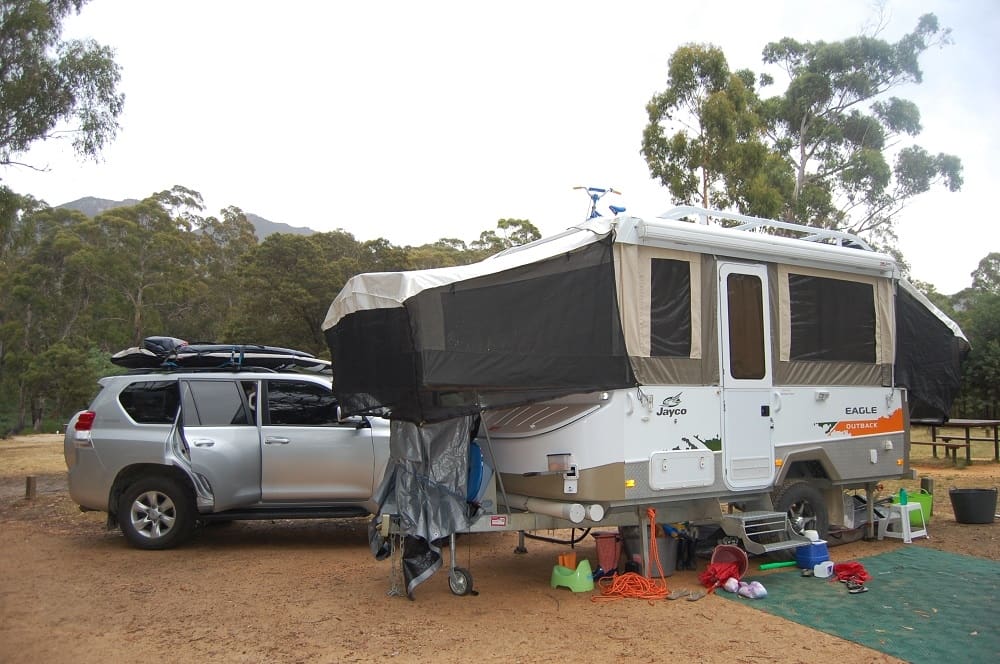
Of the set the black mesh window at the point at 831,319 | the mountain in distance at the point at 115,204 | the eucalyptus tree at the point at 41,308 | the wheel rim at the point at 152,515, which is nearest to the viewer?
the black mesh window at the point at 831,319

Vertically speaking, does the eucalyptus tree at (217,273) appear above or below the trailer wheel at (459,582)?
above

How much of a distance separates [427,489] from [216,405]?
127 inches

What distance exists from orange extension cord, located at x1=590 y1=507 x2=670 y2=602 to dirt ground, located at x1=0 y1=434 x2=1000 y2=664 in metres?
0.10

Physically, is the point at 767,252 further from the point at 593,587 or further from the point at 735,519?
the point at 593,587

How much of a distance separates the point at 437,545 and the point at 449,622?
57cm

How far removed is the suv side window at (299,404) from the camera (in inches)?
318

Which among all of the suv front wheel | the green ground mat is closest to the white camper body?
the green ground mat

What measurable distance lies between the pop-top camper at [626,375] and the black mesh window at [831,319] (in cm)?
2

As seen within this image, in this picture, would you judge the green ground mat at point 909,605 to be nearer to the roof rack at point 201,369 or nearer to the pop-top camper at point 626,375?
the pop-top camper at point 626,375

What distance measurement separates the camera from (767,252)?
6.93m

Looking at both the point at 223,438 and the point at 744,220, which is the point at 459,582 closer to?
the point at 223,438

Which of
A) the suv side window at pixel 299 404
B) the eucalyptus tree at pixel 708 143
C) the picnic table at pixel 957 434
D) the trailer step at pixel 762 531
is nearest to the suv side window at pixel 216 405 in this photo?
the suv side window at pixel 299 404

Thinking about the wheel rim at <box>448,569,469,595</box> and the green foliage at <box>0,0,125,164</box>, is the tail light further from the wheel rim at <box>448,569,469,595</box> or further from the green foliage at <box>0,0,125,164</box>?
the green foliage at <box>0,0,125,164</box>

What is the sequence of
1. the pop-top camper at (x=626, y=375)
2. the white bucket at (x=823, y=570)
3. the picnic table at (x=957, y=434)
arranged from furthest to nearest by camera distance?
1. the picnic table at (x=957, y=434)
2. the white bucket at (x=823, y=570)
3. the pop-top camper at (x=626, y=375)
